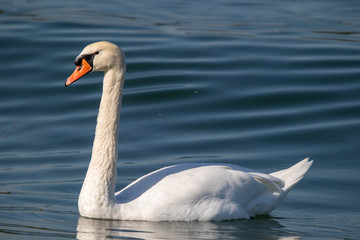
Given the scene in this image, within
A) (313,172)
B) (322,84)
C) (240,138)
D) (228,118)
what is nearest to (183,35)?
(322,84)

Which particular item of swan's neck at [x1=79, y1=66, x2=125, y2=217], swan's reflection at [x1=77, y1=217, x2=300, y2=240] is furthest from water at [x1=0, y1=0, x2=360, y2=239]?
swan's neck at [x1=79, y1=66, x2=125, y2=217]

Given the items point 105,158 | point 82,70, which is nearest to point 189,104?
point 105,158

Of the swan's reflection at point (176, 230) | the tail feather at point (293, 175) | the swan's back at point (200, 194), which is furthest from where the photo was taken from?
the tail feather at point (293, 175)

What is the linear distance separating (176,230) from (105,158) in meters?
0.97

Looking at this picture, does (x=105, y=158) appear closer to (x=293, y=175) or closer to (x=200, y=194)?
(x=200, y=194)

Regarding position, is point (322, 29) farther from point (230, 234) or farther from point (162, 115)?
point (230, 234)

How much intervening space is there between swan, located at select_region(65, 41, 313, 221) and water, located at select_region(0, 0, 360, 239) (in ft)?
0.39

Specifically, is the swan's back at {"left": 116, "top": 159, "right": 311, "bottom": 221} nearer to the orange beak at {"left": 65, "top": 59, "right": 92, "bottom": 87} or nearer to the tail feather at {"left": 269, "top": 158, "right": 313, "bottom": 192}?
the tail feather at {"left": 269, "top": 158, "right": 313, "bottom": 192}

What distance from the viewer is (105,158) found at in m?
6.61

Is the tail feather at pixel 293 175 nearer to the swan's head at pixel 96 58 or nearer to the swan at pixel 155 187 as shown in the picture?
the swan at pixel 155 187

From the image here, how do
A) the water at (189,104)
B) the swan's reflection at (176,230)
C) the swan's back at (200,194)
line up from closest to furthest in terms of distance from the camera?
the swan's reflection at (176,230) < the swan's back at (200,194) < the water at (189,104)

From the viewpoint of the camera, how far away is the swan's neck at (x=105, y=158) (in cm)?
636

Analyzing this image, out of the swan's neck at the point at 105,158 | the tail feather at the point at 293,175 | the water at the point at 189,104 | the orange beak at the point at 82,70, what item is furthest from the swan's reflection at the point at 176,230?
the orange beak at the point at 82,70

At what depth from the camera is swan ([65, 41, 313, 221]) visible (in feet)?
20.7
